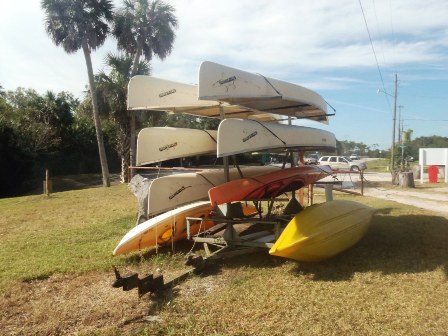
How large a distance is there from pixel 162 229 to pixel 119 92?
16644 mm

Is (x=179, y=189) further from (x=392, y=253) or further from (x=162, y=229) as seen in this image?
(x=392, y=253)

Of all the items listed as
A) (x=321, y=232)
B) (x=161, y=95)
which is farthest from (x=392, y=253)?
(x=161, y=95)

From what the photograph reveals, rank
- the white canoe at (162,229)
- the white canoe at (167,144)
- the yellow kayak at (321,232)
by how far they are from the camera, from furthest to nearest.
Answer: the white canoe at (167,144) → the white canoe at (162,229) → the yellow kayak at (321,232)

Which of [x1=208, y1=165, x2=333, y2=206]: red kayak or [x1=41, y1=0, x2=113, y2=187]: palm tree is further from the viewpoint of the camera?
[x1=41, y1=0, x2=113, y2=187]: palm tree

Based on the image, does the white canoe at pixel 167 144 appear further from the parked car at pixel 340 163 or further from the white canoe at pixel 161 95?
the parked car at pixel 340 163

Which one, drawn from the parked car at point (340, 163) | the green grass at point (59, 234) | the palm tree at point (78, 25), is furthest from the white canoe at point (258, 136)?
the parked car at point (340, 163)

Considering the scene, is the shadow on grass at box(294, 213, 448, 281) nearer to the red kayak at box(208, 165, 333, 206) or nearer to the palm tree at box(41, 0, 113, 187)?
the red kayak at box(208, 165, 333, 206)

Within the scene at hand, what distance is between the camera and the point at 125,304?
4609 mm

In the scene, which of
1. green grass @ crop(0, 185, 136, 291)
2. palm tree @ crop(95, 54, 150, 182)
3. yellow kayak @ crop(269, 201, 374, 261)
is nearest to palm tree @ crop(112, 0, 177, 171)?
palm tree @ crop(95, 54, 150, 182)

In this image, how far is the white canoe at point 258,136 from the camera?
18.8 feet

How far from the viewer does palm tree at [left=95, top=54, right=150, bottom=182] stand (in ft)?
71.8

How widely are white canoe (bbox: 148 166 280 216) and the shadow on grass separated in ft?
9.13

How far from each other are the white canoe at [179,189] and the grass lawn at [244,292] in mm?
865

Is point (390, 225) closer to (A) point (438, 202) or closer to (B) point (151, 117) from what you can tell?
(A) point (438, 202)
